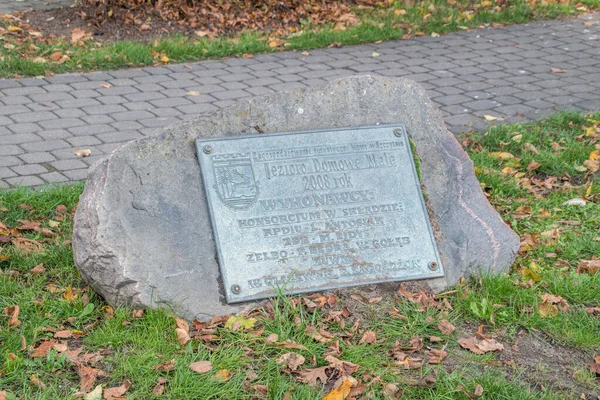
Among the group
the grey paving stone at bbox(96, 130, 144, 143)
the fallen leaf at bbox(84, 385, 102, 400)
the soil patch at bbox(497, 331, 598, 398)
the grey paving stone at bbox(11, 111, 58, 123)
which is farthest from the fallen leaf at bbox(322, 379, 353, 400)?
the grey paving stone at bbox(11, 111, 58, 123)

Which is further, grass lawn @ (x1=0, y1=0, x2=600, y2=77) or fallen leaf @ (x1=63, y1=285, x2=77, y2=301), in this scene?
grass lawn @ (x1=0, y1=0, x2=600, y2=77)

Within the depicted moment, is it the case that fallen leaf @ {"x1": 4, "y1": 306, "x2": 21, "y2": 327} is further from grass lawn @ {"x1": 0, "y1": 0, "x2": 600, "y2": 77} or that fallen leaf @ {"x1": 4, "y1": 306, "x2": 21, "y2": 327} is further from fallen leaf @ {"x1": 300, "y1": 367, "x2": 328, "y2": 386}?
grass lawn @ {"x1": 0, "y1": 0, "x2": 600, "y2": 77}

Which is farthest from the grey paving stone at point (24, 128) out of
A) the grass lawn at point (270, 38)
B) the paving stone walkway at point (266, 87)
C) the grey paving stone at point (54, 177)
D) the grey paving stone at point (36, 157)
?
the grass lawn at point (270, 38)

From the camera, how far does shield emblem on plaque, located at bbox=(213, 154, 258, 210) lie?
12.2 ft

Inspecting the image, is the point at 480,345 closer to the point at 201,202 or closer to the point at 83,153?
the point at 201,202

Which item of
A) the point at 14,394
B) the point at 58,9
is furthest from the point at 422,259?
the point at 58,9

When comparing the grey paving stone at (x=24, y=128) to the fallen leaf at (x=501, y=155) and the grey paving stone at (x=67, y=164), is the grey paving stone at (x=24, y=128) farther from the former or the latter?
the fallen leaf at (x=501, y=155)

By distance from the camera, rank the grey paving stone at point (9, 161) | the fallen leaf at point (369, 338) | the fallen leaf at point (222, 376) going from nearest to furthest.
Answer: the fallen leaf at point (222, 376), the fallen leaf at point (369, 338), the grey paving stone at point (9, 161)

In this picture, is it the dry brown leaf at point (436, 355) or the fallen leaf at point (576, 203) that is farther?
the fallen leaf at point (576, 203)

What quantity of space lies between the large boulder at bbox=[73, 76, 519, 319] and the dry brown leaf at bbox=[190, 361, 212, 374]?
0.33 meters

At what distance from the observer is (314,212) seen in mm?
3809

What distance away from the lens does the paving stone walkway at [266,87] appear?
5621 millimetres

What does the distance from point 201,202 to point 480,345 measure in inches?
54.3

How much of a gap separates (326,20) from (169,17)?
1.65 m
